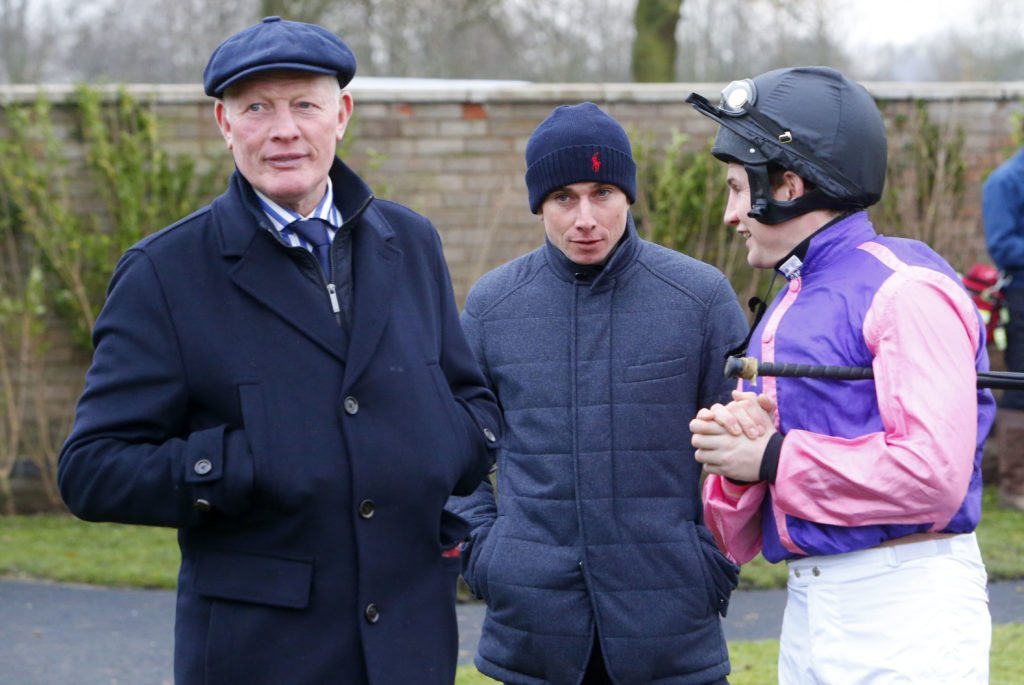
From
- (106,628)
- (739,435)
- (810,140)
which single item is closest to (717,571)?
(739,435)

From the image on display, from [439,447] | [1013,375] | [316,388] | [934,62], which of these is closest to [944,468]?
[1013,375]

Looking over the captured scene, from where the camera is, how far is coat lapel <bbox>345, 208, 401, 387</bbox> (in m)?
2.79

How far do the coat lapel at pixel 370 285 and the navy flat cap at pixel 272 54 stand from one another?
0.35 meters

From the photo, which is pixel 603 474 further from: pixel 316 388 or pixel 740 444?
pixel 316 388

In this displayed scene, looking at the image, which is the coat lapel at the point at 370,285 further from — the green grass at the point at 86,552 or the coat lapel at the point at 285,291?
the green grass at the point at 86,552

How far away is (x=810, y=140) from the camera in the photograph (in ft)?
9.48

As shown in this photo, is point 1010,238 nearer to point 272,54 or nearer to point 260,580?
point 272,54

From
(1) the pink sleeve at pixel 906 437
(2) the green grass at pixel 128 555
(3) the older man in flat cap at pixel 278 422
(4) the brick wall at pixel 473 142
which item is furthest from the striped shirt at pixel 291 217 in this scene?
(4) the brick wall at pixel 473 142

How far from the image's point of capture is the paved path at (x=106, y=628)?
611 centimetres

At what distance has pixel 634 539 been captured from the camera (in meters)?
3.51

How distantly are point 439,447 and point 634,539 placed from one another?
0.85m

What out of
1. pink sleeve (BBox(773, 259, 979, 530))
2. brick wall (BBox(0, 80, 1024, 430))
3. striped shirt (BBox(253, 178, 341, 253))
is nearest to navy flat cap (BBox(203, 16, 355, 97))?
→ striped shirt (BBox(253, 178, 341, 253))

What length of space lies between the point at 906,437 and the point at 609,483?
3.44 feet

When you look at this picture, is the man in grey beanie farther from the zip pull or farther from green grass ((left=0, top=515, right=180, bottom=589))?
green grass ((left=0, top=515, right=180, bottom=589))
